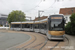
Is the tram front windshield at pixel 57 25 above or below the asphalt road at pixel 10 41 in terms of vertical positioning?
above

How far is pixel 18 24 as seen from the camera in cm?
3872

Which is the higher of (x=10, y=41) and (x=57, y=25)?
(x=57, y=25)

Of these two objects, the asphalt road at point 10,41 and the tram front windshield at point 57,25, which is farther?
the tram front windshield at point 57,25

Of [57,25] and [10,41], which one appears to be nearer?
[57,25]

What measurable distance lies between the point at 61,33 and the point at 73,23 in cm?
433

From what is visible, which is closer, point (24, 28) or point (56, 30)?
point (56, 30)

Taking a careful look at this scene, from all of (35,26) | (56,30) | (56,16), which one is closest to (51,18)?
(56,16)

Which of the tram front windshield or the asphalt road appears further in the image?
the tram front windshield

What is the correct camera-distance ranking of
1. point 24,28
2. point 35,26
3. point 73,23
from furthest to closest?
point 24,28, point 35,26, point 73,23

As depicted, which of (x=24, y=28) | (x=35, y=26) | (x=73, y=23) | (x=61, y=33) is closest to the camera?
(x=61, y=33)

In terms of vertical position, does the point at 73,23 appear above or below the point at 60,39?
above

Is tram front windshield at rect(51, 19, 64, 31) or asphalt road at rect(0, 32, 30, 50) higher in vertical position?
tram front windshield at rect(51, 19, 64, 31)

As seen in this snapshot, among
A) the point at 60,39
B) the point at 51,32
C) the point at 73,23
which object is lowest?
the point at 60,39

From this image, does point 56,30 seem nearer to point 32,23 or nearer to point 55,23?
point 55,23
